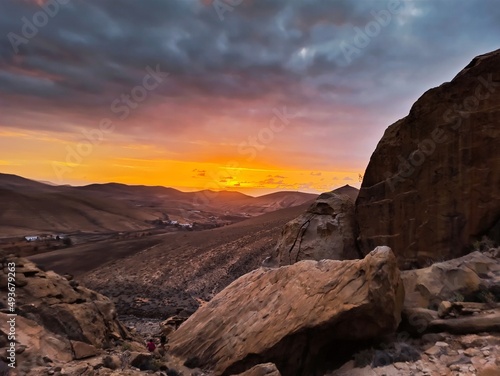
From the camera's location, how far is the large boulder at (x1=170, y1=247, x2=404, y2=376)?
30.7 feet

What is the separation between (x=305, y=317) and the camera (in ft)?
32.9

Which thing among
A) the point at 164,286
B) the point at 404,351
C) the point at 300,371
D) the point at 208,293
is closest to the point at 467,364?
the point at 404,351

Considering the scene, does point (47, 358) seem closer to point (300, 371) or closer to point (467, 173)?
point (300, 371)

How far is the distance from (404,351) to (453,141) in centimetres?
774

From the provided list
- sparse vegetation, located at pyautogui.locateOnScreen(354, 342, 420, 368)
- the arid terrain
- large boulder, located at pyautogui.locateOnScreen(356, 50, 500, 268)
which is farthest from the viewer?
the arid terrain

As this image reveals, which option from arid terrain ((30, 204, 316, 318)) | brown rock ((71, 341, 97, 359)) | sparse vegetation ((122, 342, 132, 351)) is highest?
brown rock ((71, 341, 97, 359))

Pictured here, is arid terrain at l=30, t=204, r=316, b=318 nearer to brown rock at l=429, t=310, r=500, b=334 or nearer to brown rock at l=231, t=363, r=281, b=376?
brown rock at l=231, t=363, r=281, b=376

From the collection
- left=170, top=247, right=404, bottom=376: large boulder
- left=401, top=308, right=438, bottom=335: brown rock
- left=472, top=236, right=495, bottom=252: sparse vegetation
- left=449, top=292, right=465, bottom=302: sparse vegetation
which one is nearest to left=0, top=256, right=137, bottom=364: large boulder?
left=170, top=247, right=404, bottom=376: large boulder

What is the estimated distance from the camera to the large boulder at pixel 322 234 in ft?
54.4

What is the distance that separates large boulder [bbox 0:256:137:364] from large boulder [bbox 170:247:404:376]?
318cm

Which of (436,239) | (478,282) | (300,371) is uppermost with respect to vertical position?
(436,239)

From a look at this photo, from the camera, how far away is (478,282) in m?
10.0

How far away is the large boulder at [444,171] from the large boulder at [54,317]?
10744mm

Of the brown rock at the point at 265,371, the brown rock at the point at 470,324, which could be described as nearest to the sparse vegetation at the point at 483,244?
the brown rock at the point at 470,324
